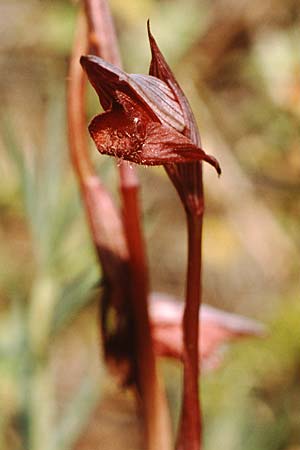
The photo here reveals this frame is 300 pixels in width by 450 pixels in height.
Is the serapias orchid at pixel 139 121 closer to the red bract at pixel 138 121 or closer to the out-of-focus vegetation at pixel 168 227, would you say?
the red bract at pixel 138 121

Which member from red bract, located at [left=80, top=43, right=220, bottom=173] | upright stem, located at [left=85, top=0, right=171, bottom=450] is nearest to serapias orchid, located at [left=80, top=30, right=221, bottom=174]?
red bract, located at [left=80, top=43, right=220, bottom=173]

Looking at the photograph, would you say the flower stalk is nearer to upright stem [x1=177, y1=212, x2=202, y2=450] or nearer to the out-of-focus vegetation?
upright stem [x1=177, y1=212, x2=202, y2=450]

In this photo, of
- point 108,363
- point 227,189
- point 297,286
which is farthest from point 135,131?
point 227,189

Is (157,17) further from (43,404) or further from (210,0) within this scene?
(43,404)

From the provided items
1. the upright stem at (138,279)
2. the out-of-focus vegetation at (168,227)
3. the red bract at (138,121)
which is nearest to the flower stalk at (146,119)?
the red bract at (138,121)

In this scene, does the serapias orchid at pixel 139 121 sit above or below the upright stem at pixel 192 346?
above

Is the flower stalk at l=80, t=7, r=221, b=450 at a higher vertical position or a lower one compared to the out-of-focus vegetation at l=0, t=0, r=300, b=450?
higher
